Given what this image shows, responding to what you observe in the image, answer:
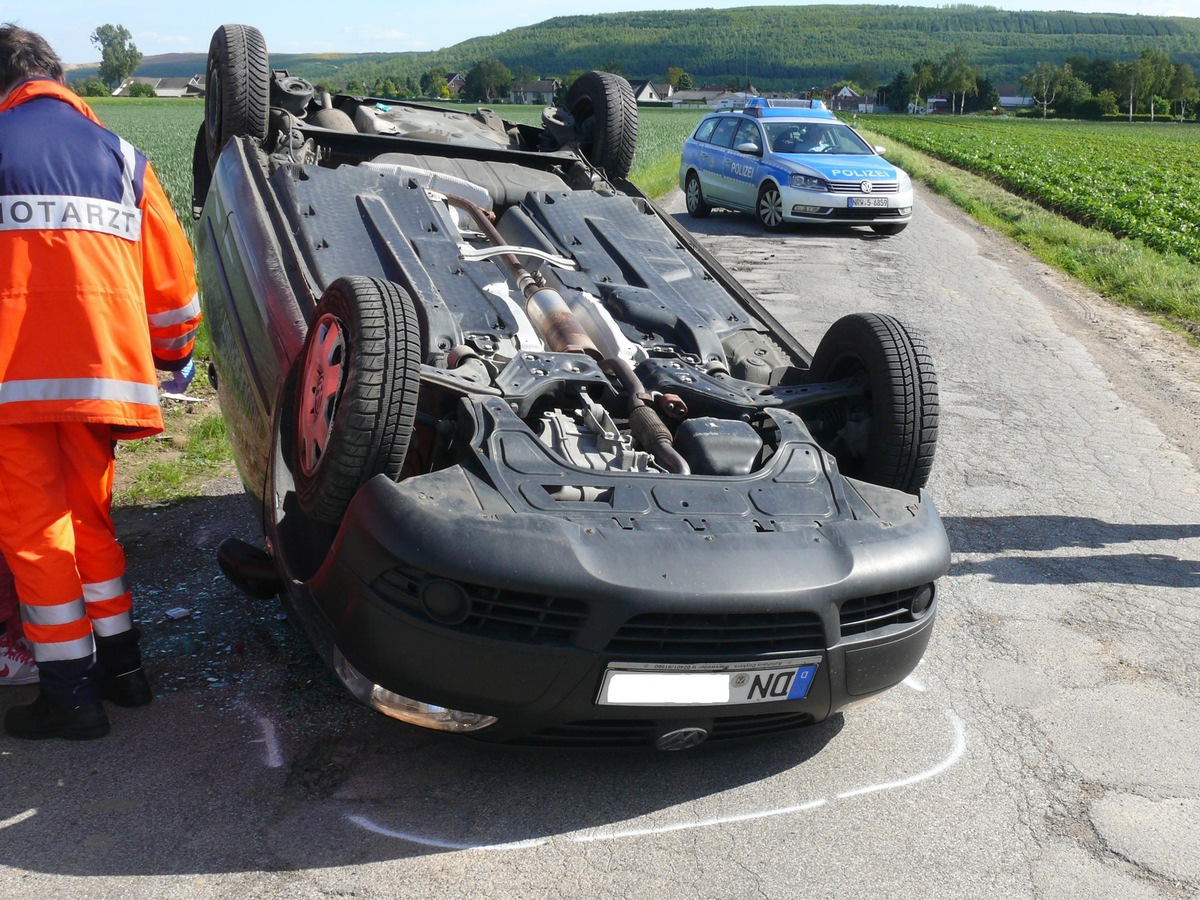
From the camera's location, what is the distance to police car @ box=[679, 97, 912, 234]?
565 inches

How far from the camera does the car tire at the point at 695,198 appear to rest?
→ 15.9 metres

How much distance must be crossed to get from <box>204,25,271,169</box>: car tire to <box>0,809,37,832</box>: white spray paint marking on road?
372 centimetres

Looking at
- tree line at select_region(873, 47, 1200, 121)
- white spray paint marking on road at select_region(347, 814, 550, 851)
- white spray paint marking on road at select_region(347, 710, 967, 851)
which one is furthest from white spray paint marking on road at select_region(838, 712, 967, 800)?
tree line at select_region(873, 47, 1200, 121)

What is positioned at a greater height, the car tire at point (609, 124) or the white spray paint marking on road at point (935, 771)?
the car tire at point (609, 124)

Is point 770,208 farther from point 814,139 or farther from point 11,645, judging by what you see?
point 11,645

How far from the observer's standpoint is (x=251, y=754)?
307 cm

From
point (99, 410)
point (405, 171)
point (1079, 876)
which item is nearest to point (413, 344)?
Answer: point (99, 410)

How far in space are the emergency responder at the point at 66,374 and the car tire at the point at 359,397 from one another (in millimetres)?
522

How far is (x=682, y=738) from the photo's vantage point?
2.98 meters

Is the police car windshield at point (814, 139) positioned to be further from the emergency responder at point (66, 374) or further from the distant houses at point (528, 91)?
the distant houses at point (528, 91)

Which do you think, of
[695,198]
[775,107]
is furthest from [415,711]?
[775,107]

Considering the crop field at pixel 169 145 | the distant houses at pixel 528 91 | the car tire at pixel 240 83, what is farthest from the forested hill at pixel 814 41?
the car tire at pixel 240 83

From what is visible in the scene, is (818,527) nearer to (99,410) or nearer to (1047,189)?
(99,410)

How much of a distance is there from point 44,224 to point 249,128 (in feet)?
9.02
